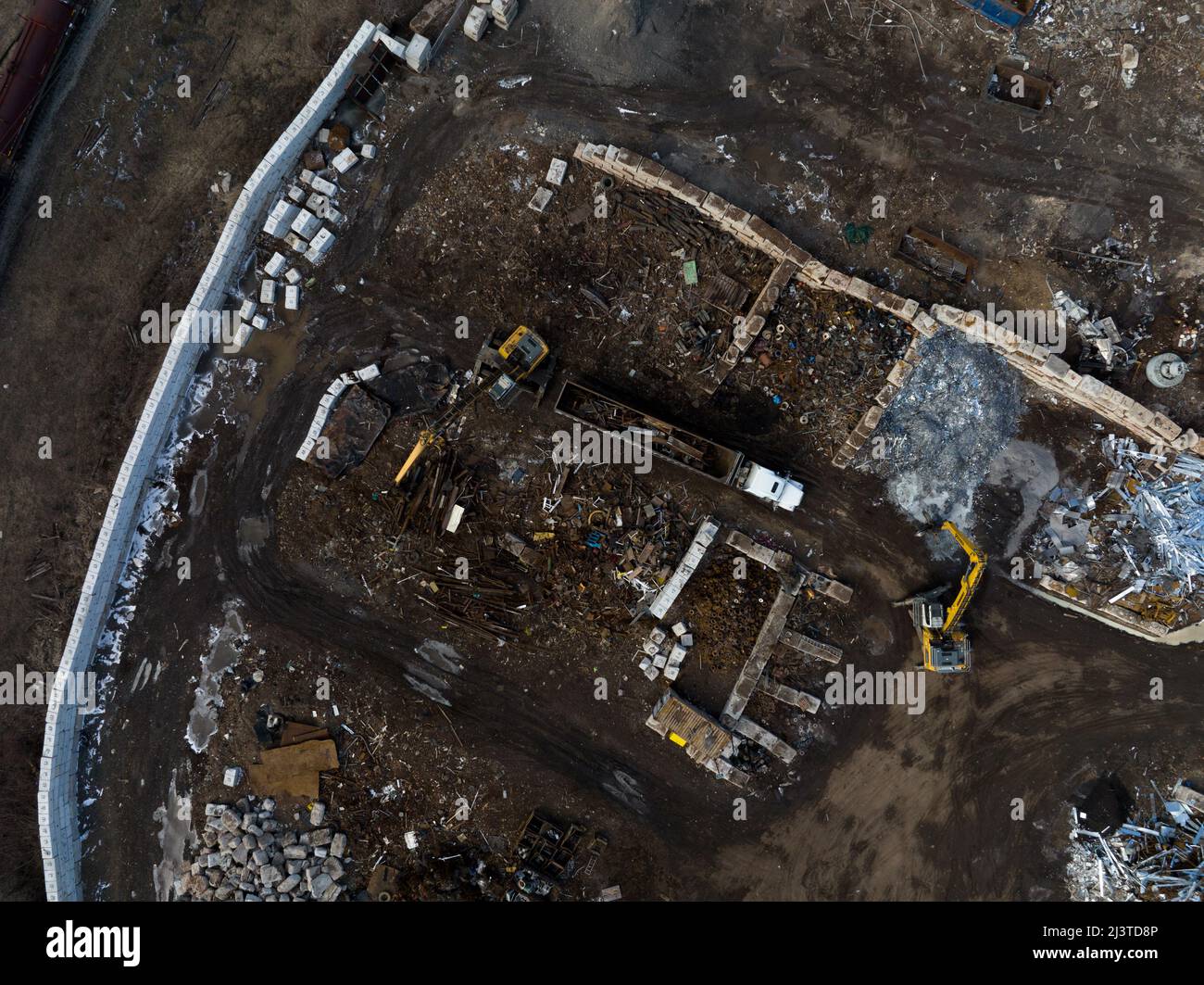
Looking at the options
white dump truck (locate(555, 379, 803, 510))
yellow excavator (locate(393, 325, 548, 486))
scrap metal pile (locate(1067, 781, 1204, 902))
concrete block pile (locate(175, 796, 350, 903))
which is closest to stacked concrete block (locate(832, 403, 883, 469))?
white dump truck (locate(555, 379, 803, 510))

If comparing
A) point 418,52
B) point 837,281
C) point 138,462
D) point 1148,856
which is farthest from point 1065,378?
point 138,462

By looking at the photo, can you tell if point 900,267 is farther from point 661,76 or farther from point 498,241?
point 498,241

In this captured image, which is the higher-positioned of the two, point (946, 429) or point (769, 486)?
point (946, 429)

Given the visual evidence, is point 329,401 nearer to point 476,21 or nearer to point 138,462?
point 138,462

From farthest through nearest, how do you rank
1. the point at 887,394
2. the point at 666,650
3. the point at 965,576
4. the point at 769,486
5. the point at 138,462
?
the point at 666,650, the point at 138,462, the point at 965,576, the point at 887,394, the point at 769,486

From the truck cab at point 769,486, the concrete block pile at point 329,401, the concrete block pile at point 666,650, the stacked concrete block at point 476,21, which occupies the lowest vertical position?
the concrete block pile at point 666,650

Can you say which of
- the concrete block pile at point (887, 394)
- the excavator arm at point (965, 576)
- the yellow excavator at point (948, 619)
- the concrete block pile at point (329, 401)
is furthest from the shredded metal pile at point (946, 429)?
the concrete block pile at point (329, 401)

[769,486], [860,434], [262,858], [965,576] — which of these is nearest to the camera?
[769,486]

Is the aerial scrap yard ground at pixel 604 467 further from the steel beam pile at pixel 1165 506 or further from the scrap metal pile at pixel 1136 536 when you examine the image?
the steel beam pile at pixel 1165 506
